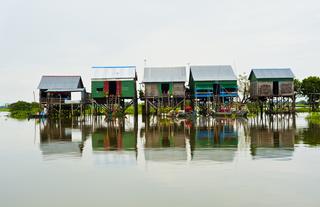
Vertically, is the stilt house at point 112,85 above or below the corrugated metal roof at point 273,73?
below

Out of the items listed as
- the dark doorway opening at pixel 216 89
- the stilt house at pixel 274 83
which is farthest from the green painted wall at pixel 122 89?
the stilt house at pixel 274 83

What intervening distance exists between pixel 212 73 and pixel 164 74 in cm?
556

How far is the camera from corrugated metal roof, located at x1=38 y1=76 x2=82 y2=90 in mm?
42781

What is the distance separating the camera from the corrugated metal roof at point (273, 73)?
137 feet

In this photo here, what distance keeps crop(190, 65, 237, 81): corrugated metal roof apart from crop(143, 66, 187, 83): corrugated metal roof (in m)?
1.36

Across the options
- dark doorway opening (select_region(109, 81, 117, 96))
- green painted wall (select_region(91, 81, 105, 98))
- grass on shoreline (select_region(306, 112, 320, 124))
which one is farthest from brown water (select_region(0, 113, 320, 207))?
dark doorway opening (select_region(109, 81, 117, 96))

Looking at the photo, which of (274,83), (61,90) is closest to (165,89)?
(61,90)

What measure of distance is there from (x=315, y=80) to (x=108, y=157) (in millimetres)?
54168

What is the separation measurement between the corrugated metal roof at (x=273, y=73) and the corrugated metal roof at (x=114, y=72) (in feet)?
47.8

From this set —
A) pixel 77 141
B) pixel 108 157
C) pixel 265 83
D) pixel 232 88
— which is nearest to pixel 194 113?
pixel 232 88

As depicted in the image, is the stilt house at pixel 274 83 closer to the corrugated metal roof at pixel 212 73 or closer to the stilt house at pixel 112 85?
the corrugated metal roof at pixel 212 73

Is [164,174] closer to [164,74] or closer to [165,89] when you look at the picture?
[165,89]

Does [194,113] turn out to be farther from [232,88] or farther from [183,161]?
[183,161]

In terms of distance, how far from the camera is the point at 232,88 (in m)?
40.6
